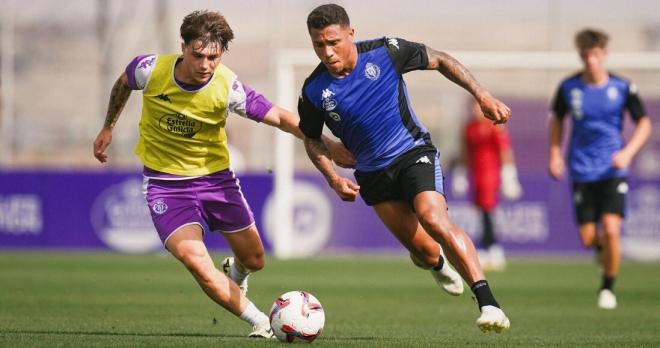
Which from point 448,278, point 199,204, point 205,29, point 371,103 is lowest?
point 448,278

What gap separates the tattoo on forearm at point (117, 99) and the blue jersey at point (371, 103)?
1.24 metres

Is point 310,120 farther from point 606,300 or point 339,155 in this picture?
point 606,300

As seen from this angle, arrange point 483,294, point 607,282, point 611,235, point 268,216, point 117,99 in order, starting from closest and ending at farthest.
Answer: point 483,294
point 117,99
point 611,235
point 607,282
point 268,216

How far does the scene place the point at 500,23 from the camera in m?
24.5

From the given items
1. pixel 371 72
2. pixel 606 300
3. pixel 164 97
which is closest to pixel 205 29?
pixel 164 97

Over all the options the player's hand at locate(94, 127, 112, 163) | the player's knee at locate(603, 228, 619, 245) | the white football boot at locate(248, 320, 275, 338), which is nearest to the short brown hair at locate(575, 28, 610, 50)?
the player's knee at locate(603, 228, 619, 245)

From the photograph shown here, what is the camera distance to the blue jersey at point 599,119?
39.6 feet

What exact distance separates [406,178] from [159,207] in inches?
68.4

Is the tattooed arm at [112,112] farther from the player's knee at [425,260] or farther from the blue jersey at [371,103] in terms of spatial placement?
the player's knee at [425,260]

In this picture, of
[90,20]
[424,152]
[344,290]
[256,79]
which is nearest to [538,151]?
[256,79]

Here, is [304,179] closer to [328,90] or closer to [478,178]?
[478,178]

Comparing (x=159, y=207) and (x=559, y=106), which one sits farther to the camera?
(x=559, y=106)

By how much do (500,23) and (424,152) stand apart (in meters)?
16.3

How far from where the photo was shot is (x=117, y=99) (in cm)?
864
